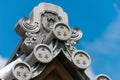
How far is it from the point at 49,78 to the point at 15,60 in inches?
38.0

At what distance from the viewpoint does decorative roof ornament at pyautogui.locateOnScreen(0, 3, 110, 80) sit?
12477mm

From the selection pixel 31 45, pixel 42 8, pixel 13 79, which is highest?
pixel 42 8

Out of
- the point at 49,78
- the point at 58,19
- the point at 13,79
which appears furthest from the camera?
the point at 58,19

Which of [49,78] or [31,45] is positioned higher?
[31,45]

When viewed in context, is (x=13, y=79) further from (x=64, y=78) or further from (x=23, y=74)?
(x=64, y=78)

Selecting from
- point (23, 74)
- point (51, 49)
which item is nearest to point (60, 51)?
point (51, 49)

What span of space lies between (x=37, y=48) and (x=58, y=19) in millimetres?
1679

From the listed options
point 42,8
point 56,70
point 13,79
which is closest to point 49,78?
point 56,70

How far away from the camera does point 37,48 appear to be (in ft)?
41.3

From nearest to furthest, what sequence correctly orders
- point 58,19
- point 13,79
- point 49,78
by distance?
point 13,79
point 49,78
point 58,19

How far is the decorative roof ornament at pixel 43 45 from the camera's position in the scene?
12.5 metres

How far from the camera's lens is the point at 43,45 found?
1263cm

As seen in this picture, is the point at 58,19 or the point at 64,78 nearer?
the point at 64,78

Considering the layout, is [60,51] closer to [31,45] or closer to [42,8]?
[31,45]
